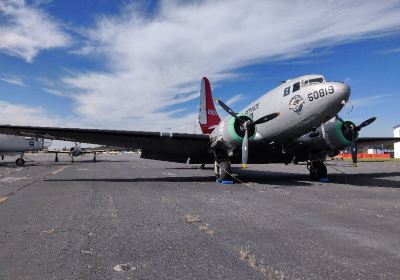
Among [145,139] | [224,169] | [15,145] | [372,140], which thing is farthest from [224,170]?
[15,145]

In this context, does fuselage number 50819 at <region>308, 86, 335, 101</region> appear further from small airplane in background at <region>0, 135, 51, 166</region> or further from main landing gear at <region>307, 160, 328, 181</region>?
small airplane in background at <region>0, 135, 51, 166</region>

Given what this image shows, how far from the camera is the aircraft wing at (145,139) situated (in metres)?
18.5

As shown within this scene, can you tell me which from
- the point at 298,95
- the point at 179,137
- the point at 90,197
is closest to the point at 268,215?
the point at 90,197

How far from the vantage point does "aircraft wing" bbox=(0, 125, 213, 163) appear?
18.5 meters

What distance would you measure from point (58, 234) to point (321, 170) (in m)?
16.7

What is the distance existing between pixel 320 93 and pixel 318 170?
671cm

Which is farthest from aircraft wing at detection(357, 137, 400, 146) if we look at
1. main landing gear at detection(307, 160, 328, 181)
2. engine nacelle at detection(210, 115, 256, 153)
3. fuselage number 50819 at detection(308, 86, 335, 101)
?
engine nacelle at detection(210, 115, 256, 153)

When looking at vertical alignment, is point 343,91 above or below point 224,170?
above

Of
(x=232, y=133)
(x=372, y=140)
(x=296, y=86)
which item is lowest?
(x=232, y=133)

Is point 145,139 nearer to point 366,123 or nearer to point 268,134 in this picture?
point 268,134

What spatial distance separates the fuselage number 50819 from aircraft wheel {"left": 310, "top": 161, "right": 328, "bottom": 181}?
6245mm

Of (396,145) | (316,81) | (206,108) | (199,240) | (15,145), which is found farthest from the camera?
(396,145)

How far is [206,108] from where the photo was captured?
26.9 meters

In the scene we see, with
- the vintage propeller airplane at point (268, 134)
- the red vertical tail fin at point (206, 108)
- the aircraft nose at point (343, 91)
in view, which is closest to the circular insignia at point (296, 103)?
the vintage propeller airplane at point (268, 134)
